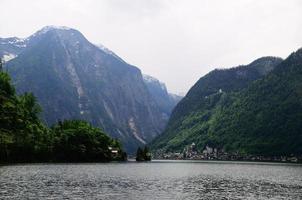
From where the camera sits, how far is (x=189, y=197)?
258 feet

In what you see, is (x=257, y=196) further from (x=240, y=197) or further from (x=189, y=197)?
(x=189, y=197)

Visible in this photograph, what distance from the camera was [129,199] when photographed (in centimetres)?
7281

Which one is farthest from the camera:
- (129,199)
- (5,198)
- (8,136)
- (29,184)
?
(8,136)

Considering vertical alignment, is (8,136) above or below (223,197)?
above

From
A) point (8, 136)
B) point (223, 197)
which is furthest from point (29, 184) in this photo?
point (8, 136)

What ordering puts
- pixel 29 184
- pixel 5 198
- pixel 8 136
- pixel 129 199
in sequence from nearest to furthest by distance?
pixel 5 198 < pixel 129 199 < pixel 29 184 < pixel 8 136

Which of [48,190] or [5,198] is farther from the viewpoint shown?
[48,190]

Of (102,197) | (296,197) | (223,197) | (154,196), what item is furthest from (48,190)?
(296,197)

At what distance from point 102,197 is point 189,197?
15.6 meters

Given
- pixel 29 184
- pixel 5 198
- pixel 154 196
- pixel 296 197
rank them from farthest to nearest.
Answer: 1. pixel 29 184
2. pixel 296 197
3. pixel 154 196
4. pixel 5 198

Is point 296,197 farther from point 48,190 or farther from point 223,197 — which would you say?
point 48,190

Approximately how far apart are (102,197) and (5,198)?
15.8 metres

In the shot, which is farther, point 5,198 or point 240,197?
point 240,197

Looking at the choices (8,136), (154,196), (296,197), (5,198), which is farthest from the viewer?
(8,136)
